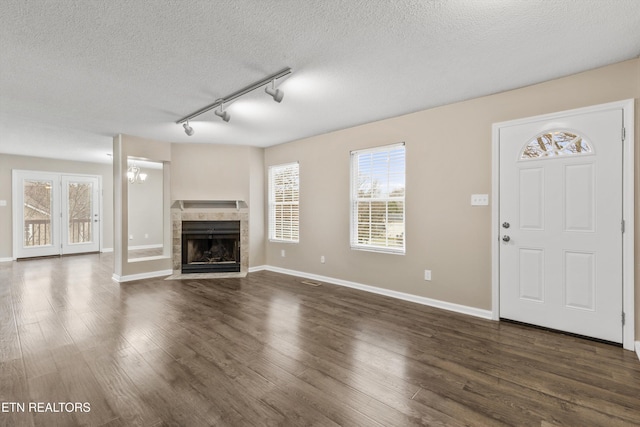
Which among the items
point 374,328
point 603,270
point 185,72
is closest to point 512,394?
point 374,328

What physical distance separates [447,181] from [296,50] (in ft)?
7.74

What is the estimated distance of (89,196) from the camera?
26.6 feet

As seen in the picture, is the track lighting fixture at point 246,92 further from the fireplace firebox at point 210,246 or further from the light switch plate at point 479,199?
the light switch plate at point 479,199

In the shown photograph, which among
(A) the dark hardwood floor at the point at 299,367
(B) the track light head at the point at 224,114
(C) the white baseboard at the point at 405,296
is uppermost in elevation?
(B) the track light head at the point at 224,114

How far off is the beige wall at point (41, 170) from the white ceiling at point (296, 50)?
14.2 feet

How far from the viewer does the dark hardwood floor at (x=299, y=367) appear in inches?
71.1

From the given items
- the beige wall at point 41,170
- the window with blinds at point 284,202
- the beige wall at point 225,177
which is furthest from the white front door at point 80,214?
the window with blinds at point 284,202

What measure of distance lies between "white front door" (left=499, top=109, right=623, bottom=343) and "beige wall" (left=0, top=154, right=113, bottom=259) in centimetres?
941

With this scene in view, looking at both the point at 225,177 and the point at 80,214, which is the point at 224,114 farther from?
the point at 80,214

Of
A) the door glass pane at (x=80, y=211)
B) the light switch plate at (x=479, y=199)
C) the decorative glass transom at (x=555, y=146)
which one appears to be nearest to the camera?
the decorative glass transom at (x=555, y=146)

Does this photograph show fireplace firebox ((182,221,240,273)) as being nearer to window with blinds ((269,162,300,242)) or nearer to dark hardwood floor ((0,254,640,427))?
window with blinds ((269,162,300,242))

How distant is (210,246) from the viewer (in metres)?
5.96

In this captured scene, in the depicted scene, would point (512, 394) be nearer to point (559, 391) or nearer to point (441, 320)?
point (559, 391)

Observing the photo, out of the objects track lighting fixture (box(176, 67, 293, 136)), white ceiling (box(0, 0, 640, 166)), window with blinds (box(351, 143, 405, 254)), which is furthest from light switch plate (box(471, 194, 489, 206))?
track lighting fixture (box(176, 67, 293, 136))
